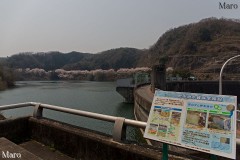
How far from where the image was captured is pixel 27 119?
5.55 metres

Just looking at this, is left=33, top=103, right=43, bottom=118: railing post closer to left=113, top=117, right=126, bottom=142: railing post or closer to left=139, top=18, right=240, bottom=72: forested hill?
left=113, top=117, right=126, bottom=142: railing post

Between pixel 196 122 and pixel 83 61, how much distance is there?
161 m

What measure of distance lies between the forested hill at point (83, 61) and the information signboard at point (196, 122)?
140877mm

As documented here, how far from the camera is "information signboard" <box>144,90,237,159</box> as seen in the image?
2.13 m

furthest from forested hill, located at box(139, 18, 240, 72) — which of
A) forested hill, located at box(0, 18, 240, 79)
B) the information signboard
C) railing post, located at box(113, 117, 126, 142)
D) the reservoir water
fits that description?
the information signboard

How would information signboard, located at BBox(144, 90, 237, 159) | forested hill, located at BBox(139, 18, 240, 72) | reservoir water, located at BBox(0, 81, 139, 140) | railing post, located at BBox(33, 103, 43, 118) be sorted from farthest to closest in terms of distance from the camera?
forested hill, located at BBox(139, 18, 240, 72) < reservoir water, located at BBox(0, 81, 139, 140) < railing post, located at BBox(33, 103, 43, 118) < information signboard, located at BBox(144, 90, 237, 159)

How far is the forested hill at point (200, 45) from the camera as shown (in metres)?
99.6

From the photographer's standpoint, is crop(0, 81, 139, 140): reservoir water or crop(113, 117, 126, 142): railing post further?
crop(0, 81, 139, 140): reservoir water

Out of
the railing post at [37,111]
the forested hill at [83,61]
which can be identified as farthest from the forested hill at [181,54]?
the railing post at [37,111]

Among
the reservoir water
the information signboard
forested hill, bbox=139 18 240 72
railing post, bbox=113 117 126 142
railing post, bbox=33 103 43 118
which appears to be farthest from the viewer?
forested hill, bbox=139 18 240 72

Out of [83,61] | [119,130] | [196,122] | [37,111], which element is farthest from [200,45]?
[196,122]

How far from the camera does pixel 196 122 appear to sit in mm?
2328

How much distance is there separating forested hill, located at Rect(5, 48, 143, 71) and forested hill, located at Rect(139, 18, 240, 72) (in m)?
12.4

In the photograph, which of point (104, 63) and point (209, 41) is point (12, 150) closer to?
point (209, 41)
